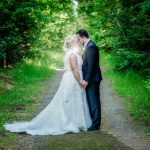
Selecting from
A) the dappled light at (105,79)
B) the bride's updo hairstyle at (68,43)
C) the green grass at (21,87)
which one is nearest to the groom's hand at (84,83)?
the dappled light at (105,79)

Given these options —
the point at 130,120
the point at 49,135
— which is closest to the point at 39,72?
the point at 130,120

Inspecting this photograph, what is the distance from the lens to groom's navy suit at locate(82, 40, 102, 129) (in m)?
9.20

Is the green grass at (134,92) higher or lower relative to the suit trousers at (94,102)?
lower

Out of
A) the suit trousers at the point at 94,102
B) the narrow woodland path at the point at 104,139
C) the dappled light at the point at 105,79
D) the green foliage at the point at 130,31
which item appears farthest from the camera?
the green foliage at the point at 130,31

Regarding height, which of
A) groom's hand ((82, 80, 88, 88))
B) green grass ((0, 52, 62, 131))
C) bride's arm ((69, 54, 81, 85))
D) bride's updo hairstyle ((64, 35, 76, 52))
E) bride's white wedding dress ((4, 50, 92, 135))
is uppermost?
bride's updo hairstyle ((64, 35, 76, 52))

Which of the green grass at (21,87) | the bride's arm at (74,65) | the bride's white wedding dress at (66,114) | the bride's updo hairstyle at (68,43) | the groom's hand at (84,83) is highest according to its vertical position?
the bride's updo hairstyle at (68,43)

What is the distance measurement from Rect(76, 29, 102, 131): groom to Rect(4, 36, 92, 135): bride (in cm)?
15

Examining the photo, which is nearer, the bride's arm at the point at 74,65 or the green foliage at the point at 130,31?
the bride's arm at the point at 74,65

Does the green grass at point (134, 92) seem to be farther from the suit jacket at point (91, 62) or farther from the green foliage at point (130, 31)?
the suit jacket at point (91, 62)

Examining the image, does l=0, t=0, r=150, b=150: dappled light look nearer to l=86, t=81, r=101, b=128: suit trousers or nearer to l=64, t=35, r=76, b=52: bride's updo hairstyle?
l=86, t=81, r=101, b=128: suit trousers

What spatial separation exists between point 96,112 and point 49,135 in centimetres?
119

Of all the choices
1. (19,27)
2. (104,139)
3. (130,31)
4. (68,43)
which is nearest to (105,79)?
(19,27)

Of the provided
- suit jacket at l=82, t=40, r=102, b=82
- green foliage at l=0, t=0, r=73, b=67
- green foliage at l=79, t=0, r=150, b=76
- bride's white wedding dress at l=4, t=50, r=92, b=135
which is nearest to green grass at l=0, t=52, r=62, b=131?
green foliage at l=0, t=0, r=73, b=67

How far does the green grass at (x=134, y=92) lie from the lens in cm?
1126
